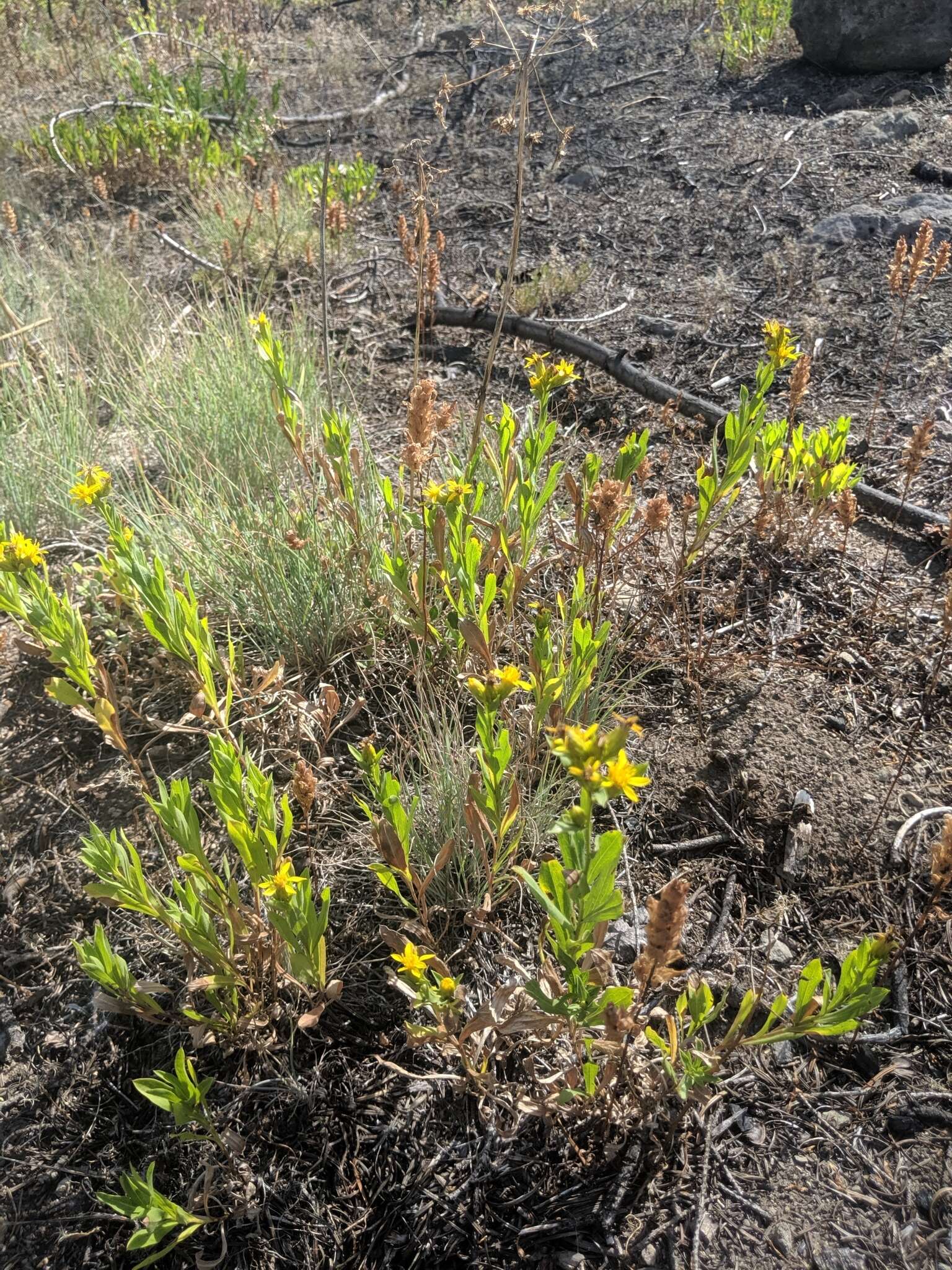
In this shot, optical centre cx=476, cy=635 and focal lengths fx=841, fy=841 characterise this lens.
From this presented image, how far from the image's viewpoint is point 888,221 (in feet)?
12.3

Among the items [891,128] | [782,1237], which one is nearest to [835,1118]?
[782,1237]

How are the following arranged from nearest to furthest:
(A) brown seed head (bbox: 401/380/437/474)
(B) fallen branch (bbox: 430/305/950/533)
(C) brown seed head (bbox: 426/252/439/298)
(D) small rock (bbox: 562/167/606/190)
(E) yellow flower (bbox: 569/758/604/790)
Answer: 1. (E) yellow flower (bbox: 569/758/604/790)
2. (A) brown seed head (bbox: 401/380/437/474)
3. (B) fallen branch (bbox: 430/305/950/533)
4. (C) brown seed head (bbox: 426/252/439/298)
5. (D) small rock (bbox: 562/167/606/190)

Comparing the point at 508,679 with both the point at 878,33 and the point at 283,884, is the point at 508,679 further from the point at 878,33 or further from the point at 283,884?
the point at 878,33

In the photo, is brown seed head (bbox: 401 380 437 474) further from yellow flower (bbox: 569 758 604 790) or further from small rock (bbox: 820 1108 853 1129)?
small rock (bbox: 820 1108 853 1129)

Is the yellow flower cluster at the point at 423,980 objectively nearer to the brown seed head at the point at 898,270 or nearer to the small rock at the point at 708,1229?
the small rock at the point at 708,1229

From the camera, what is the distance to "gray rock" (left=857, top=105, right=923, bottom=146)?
460 centimetres

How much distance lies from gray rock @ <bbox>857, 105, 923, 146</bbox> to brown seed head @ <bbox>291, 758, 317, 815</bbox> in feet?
16.2

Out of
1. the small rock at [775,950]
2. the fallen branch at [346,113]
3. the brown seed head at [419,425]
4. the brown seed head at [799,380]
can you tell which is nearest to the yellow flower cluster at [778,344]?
the brown seed head at [799,380]

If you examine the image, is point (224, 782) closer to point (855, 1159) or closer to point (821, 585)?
point (855, 1159)

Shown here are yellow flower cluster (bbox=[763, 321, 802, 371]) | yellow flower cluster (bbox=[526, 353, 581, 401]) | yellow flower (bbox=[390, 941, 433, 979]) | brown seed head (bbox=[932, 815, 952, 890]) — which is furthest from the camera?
yellow flower cluster (bbox=[763, 321, 802, 371])

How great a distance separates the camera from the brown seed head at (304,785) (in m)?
1.41

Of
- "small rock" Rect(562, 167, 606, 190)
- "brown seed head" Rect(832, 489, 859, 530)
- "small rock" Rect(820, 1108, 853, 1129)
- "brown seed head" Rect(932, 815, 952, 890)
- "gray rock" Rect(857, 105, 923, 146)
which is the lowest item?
"small rock" Rect(820, 1108, 853, 1129)

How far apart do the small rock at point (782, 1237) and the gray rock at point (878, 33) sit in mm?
6407

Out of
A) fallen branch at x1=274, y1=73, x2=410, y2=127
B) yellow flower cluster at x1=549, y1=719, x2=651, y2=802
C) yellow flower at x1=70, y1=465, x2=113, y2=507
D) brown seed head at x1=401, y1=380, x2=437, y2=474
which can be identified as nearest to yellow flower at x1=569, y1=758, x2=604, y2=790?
yellow flower cluster at x1=549, y1=719, x2=651, y2=802
